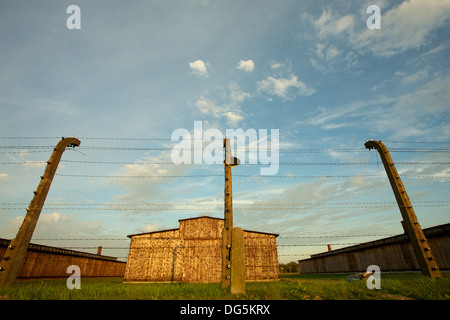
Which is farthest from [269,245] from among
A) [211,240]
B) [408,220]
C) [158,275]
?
[408,220]

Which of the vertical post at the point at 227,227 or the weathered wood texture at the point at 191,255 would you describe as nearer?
the vertical post at the point at 227,227

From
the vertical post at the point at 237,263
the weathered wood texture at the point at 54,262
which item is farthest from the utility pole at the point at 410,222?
the weathered wood texture at the point at 54,262

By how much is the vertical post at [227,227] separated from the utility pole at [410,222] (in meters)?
8.76

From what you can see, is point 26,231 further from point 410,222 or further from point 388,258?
point 388,258

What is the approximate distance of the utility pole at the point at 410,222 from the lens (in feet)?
28.9

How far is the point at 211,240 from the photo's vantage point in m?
22.8

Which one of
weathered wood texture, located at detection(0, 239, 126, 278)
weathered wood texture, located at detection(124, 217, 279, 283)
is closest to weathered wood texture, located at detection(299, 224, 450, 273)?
weathered wood texture, located at detection(124, 217, 279, 283)

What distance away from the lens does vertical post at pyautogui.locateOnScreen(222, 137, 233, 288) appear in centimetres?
764

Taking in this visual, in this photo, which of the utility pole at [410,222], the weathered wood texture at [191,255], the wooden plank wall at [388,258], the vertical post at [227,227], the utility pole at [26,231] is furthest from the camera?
the weathered wood texture at [191,255]

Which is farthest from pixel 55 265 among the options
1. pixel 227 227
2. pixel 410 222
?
pixel 410 222

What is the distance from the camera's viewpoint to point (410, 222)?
9703 mm

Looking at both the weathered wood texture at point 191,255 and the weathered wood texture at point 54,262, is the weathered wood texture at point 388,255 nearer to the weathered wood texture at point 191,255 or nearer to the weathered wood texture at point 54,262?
the weathered wood texture at point 191,255
